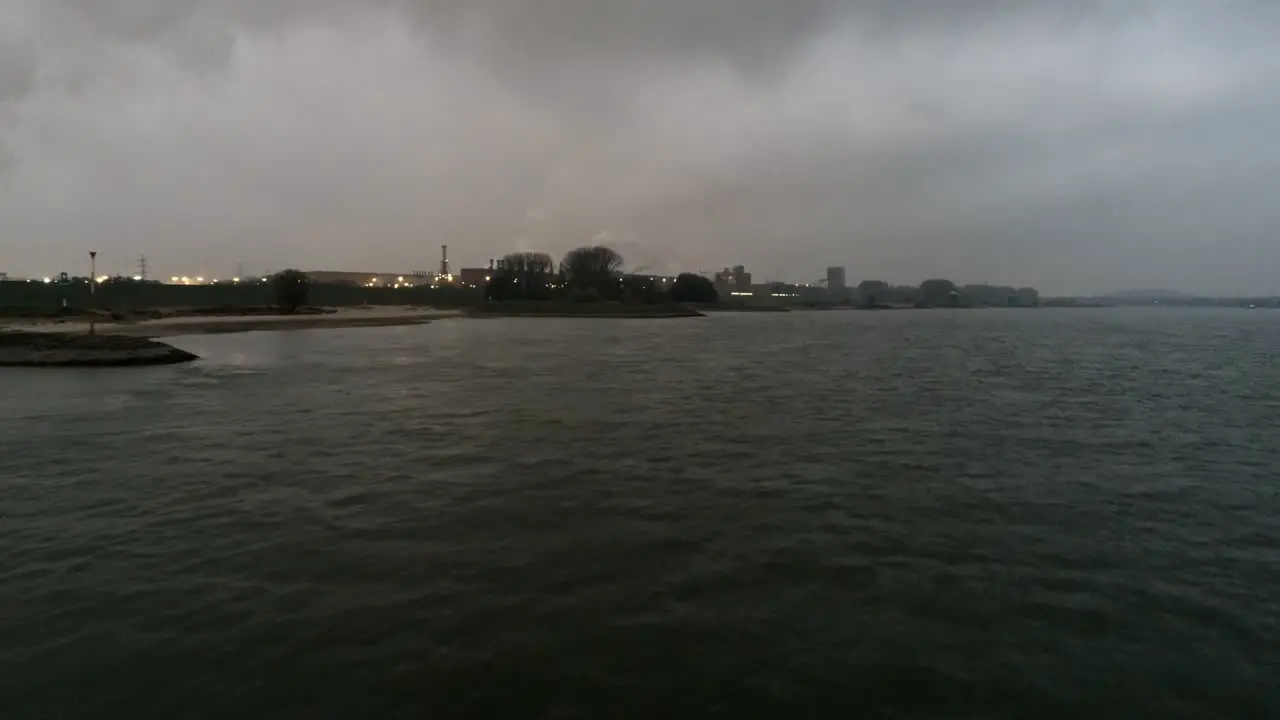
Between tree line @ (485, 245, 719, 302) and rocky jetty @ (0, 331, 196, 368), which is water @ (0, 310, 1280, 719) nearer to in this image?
rocky jetty @ (0, 331, 196, 368)

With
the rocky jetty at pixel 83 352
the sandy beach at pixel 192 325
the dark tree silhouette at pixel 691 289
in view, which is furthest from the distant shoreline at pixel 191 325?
the dark tree silhouette at pixel 691 289

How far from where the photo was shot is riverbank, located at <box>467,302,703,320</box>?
122 metres

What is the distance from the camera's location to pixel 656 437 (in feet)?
55.5

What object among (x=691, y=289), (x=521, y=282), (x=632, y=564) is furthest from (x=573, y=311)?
(x=632, y=564)

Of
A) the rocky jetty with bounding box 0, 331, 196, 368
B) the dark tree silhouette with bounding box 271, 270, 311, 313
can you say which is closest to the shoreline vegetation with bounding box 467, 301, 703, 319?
the dark tree silhouette with bounding box 271, 270, 311, 313

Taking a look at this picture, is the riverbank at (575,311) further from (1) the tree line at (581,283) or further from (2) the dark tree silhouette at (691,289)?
(2) the dark tree silhouette at (691,289)

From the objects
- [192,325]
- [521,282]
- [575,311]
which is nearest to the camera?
[192,325]

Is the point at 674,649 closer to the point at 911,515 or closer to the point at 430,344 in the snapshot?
the point at 911,515

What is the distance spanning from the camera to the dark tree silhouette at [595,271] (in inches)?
5625

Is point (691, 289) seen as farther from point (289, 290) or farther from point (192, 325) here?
point (192, 325)

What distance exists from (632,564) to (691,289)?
158 meters

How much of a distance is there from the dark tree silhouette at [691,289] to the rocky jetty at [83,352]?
129434 mm

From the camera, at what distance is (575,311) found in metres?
124

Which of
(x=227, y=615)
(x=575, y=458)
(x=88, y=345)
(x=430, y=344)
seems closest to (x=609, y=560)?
(x=227, y=615)
